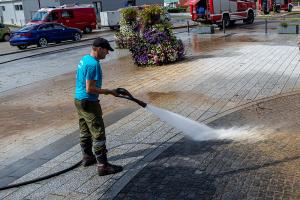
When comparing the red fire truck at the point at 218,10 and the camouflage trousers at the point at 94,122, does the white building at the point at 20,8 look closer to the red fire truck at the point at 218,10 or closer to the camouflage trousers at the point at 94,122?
the red fire truck at the point at 218,10

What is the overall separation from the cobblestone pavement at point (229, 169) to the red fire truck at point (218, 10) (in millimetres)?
22699

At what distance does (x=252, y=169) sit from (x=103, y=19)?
34.0 m

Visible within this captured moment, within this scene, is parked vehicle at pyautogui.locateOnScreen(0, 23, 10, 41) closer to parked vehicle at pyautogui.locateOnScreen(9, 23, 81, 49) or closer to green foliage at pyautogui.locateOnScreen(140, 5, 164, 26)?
parked vehicle at pyautogui.locateOnScreen(9, 23, 81, 49)

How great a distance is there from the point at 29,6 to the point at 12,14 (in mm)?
4755

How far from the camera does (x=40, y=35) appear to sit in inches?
1048

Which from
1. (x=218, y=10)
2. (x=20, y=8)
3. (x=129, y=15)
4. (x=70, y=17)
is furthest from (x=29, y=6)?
(x=129, y=15)

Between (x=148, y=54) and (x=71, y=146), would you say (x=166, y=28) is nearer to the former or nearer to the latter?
(x=148, y=54)

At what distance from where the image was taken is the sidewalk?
19.1ft

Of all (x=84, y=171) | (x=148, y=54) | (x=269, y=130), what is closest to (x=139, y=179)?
(x=84, y=171)

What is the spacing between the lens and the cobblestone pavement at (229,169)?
5.28m

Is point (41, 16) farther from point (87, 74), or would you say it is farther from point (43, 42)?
point (87, 74)

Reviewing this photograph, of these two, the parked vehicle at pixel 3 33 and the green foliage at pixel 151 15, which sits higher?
the green foliage at pixel 151 15

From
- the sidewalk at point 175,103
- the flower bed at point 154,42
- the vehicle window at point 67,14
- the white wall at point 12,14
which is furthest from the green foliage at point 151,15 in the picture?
the white wall at point 12,14

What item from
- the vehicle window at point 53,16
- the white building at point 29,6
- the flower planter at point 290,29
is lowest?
the flower planter at point 290,29
